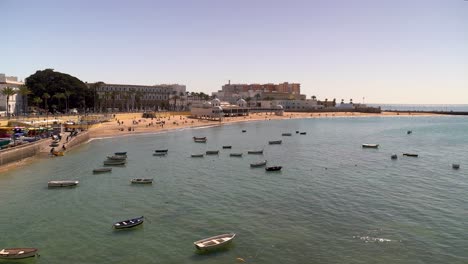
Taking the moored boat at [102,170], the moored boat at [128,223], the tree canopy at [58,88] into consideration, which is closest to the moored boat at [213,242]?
the moored boat at [128,223]

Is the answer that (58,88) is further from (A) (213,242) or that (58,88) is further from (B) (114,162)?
(A) (213,242)

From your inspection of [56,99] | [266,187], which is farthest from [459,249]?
[56,99]

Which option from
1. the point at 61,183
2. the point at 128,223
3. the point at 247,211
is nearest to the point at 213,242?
the point at 128,223

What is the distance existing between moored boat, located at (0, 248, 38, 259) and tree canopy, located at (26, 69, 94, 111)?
410 feet

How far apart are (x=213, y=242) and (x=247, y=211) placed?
9.88 meters

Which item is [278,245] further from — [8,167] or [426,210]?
[8,167]

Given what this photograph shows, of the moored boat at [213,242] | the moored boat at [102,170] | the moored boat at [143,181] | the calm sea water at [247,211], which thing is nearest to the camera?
the moored boat at [213,242]

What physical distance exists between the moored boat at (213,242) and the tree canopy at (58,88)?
424ft

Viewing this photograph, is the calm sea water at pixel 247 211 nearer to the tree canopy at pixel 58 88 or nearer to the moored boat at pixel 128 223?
the moored boat at pixel 128 223

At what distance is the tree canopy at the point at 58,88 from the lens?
148 meters

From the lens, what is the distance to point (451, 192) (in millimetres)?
47406

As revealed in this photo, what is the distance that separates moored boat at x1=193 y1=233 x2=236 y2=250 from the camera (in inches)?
1152

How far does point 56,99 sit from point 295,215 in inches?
5454

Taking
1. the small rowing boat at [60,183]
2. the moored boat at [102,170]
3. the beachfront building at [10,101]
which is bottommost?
the small rowing boat at [60,183]
